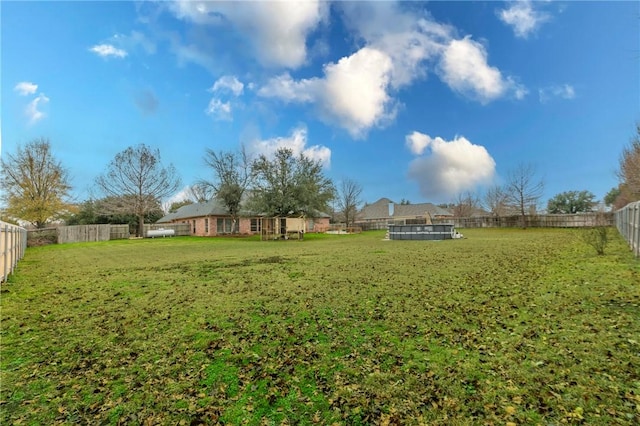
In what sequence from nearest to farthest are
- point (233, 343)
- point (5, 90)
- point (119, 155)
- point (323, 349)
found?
point (323, 349), point (233, 343), point (5, 90), point (119, 155)

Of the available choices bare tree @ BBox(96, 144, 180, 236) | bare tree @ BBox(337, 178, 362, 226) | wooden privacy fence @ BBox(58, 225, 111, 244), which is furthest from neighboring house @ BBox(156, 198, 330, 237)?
bare tree @ BBox(337, 178, 362, 226)

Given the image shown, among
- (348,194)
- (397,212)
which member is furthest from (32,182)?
(397,212)

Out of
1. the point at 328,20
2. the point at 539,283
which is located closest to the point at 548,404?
the point at 539,283

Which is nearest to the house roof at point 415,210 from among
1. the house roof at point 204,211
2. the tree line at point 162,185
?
the tree line at point 162,185

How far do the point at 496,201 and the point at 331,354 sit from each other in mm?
51544

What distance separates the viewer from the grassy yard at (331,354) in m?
2.29

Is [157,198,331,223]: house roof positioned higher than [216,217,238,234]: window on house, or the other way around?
[157,198,331,223]: house roof

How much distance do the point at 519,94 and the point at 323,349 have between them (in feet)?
73.8

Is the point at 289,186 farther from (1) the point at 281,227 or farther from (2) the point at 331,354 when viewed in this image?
(2) the point at 331,354

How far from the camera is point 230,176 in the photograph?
30.5 metres

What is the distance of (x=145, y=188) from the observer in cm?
3048

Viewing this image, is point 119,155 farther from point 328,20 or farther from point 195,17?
point 328,20

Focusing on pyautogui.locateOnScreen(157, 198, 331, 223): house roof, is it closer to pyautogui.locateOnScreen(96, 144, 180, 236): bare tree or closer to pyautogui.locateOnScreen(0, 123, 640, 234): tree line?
pyautogui.locateOnScreen(0, 123, 640, 234): tree line

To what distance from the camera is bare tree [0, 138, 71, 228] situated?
2652cm
